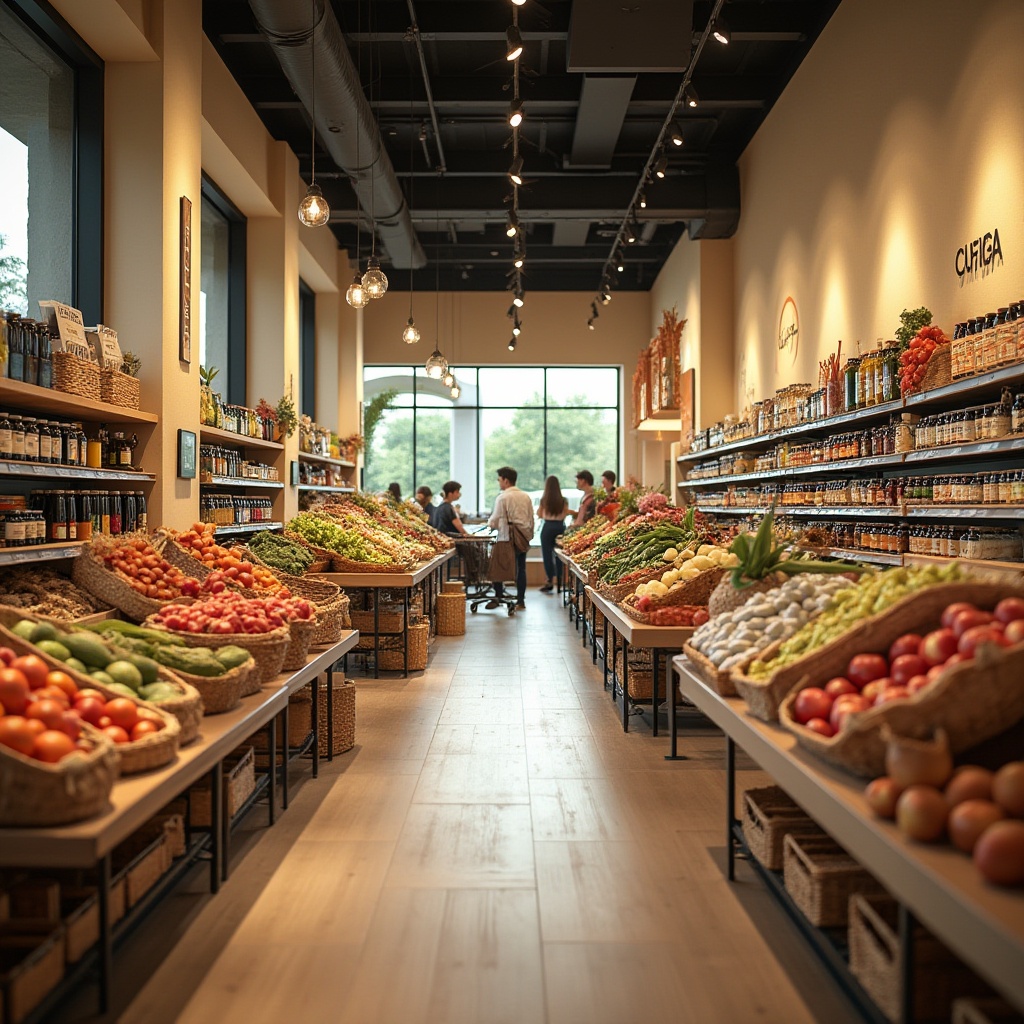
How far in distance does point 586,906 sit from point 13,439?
311 centimetres

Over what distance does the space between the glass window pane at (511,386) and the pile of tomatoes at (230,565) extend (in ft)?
40.3

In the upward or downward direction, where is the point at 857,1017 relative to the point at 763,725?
downward

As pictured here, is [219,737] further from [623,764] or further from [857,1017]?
[623,764]

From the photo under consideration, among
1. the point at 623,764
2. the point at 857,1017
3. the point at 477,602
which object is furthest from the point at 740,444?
the point at 857,1017

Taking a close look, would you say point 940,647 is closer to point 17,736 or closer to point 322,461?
point 17,736

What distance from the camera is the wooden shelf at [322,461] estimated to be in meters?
11.5

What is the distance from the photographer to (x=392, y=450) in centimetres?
1809

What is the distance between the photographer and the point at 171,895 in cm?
332

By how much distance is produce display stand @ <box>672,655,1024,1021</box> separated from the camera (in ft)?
5.51

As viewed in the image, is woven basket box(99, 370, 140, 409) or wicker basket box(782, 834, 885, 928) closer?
wicker basket box(782, 834, 885, 928)

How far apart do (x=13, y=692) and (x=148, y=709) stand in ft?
1.40

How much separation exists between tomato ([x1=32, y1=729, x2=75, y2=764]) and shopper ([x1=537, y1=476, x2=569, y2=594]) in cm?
1122

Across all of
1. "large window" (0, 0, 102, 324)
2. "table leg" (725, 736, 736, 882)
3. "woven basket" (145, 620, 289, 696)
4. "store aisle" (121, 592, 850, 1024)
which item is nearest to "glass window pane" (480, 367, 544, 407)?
"large window" (0, 0, 102, 324)

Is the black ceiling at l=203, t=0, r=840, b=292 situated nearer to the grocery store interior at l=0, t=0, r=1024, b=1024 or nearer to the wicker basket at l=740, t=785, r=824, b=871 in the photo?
the grocery store interior at l=0, t=0, r=1024, b=1024
